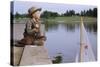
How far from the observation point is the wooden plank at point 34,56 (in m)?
1.73

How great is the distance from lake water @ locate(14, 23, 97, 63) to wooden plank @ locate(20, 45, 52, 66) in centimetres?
5

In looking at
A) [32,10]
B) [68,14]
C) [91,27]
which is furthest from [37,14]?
[91,27]

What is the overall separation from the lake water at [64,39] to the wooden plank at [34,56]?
2.0 inches

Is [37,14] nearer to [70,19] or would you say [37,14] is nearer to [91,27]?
[70,19]

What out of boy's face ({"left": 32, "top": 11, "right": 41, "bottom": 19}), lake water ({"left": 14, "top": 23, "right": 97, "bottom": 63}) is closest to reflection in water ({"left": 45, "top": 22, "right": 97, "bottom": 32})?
lake water ({"left": 14, "top": 23, "right": 97, "bottom": 63})

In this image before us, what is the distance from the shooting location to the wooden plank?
5.68 ft

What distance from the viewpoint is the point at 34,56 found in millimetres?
1763

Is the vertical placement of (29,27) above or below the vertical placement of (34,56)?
above

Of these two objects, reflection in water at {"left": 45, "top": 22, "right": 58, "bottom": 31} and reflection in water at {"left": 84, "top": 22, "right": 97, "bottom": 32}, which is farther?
reflection in water at {"left": 84, "top": 22, "right": 97, "bottom": 32}

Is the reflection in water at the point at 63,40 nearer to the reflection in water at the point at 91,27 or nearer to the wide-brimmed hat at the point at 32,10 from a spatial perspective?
the reflection in water at the point at 91,27

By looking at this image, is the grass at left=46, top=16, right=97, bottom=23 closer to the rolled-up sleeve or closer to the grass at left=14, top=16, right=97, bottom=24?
the grass at left=14, top=16, right=97, bottom=24

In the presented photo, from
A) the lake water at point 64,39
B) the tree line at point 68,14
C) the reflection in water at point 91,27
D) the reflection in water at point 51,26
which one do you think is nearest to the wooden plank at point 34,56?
the lake water at point 64,39

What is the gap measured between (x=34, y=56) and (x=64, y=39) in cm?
33

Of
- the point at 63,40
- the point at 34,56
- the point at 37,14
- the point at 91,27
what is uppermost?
the point at 37,14
